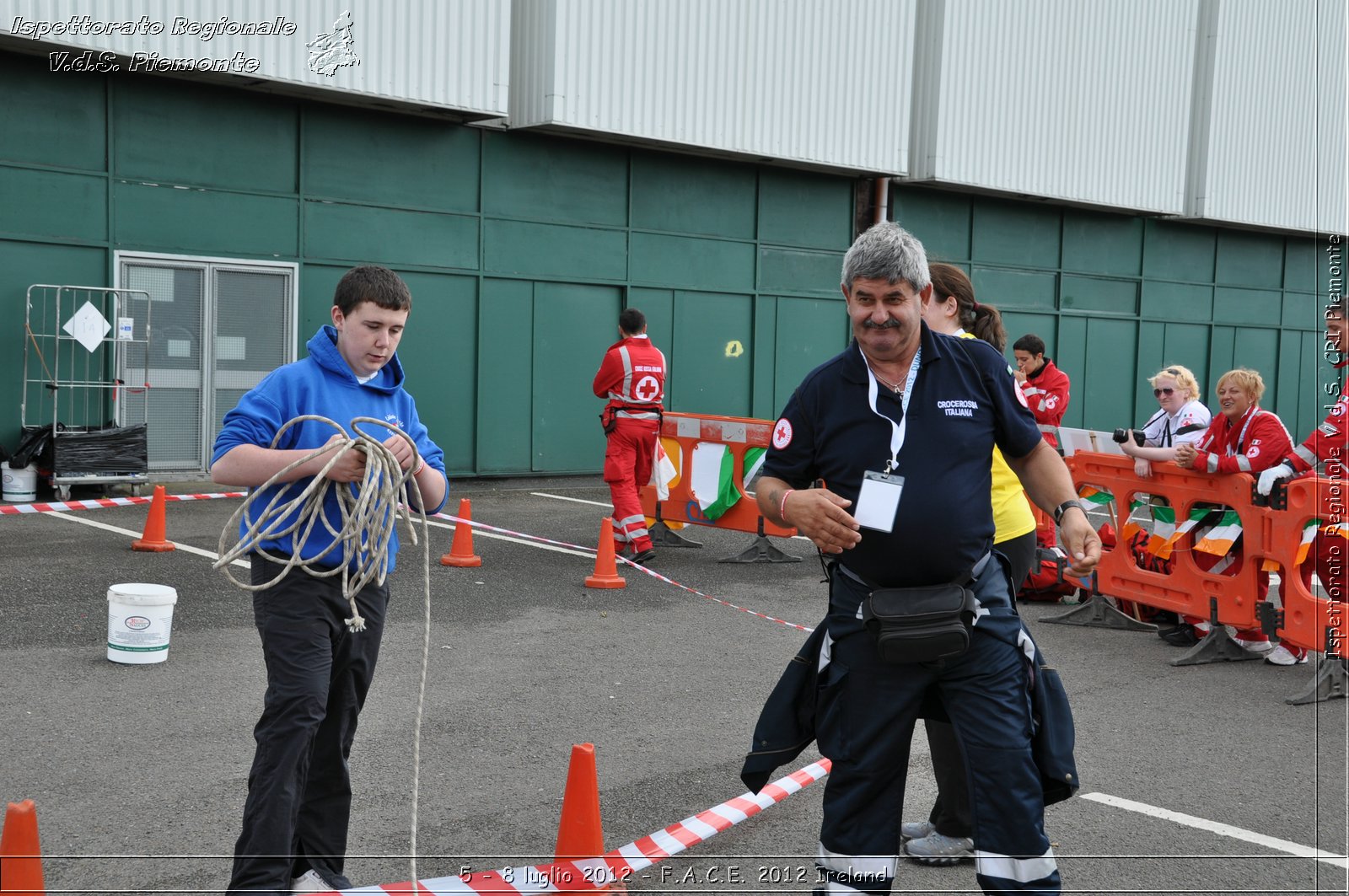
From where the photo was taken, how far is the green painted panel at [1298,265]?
86.1ft

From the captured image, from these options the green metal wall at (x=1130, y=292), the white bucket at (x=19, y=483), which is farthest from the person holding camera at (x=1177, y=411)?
the white bucket at (x=19, y=483)

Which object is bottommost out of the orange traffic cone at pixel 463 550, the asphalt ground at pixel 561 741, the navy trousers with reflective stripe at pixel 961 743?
the asphalt ground at pixel 561 741

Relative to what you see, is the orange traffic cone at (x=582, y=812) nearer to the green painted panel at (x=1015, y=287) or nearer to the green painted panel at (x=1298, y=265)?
the green painted panel at (x=1015, y=287)

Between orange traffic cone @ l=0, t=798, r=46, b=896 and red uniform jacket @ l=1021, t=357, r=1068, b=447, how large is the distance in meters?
9.74

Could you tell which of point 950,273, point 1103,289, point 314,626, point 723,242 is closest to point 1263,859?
point 950,273

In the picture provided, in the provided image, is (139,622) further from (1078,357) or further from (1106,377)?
(1106,377)

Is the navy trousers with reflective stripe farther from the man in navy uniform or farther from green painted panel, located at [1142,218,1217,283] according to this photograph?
green painted panel, located at [1142,218,1217,283]

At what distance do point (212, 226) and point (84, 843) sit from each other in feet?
36.2

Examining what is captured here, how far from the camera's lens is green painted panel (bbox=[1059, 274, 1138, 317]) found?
22.6 m

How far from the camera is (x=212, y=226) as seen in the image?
14.2m

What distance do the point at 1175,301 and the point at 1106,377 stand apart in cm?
255

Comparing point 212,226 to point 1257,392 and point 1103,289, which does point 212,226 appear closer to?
point 1257,392

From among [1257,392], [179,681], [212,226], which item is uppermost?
[212,226]

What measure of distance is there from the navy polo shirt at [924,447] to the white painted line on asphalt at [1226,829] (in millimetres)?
2165
